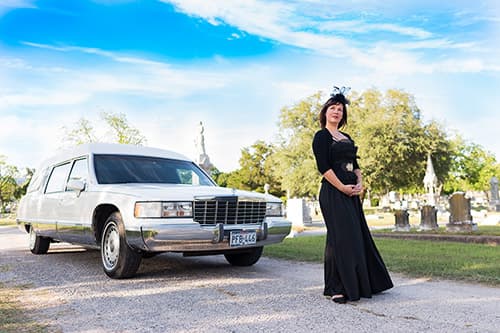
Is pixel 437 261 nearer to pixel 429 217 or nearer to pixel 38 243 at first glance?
pixel 38 243

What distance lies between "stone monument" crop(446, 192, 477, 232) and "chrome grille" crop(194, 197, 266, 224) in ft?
37.3

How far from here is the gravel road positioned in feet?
11.2

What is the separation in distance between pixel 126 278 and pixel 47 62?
55.0ft

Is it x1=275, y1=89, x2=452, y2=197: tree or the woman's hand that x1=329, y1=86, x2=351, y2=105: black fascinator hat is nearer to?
the woman's hand

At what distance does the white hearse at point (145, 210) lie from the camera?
17.0 ft

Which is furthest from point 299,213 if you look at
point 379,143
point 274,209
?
point 274,209

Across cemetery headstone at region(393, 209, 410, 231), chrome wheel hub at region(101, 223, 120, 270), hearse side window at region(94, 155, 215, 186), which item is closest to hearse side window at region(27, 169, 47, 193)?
hearse side window at region(94, 155, 215, 186)

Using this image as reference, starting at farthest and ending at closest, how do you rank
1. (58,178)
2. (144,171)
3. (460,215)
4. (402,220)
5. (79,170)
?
(402,220), (460,215), (58,178), (79,170), (144,171)

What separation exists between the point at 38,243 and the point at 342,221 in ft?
21.8

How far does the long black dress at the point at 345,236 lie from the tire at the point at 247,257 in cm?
212

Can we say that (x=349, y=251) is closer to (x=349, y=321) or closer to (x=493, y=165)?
(x=349, y=321)

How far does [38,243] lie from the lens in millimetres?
8539

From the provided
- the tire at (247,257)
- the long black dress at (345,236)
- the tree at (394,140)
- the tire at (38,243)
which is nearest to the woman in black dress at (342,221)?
the long black dress at (345,236)

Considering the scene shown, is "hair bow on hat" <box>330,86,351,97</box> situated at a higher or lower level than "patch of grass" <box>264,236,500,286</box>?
higher
